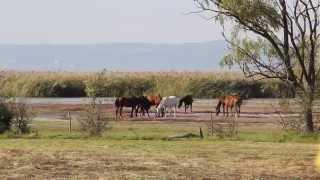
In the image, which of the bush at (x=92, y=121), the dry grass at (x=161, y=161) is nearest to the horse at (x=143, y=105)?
the bush at (x=92, y=121)

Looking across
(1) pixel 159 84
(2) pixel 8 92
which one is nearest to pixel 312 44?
(2) pixel 8 92

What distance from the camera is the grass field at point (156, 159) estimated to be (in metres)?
19.6

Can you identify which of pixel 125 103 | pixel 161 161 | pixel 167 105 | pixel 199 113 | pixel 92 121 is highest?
pixel 125 103

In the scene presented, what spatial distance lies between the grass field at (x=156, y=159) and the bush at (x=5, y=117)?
6512mm

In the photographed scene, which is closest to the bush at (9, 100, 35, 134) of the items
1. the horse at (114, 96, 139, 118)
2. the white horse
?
the horse at (114, 96, 139, 118)

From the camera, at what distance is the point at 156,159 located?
22.5 meters

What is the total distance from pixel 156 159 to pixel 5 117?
15805mm

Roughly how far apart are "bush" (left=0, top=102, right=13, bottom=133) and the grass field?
6.51 metres

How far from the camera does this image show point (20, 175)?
19.2m

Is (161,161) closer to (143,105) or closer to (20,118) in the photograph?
(20,118)

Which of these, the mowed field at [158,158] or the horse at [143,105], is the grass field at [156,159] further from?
the horse at [143,105]

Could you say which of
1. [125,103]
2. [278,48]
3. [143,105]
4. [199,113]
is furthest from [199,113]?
[278,48]

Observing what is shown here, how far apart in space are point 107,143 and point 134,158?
554 centimetres

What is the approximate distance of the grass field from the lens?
64.3 ft
